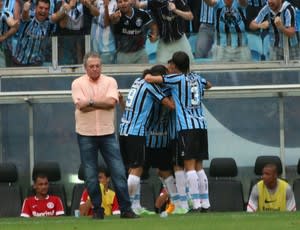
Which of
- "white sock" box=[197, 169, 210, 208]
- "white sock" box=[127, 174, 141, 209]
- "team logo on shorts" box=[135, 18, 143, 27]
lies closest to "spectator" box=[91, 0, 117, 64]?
"team logo on shorts" box=[135, 18, 143, 27]

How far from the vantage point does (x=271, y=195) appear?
17.3m

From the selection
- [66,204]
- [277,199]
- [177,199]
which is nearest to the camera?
[177,199]

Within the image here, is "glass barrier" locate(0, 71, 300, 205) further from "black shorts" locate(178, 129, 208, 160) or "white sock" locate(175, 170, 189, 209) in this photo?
"black shorts" locate(178, 129, 208, 160)

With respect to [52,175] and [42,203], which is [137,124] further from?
[52,175]

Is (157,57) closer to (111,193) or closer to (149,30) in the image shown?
(149,30)

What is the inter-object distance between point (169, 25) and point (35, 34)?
225 cm

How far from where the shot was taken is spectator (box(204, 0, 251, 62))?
1894cm

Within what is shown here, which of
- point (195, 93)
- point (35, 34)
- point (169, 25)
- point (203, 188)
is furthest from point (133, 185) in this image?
point (35, 34)

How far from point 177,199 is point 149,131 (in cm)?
99

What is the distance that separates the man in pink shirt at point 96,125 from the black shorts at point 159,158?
75.5 inches

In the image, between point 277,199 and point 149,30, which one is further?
point 149,30

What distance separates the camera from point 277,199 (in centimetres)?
1720

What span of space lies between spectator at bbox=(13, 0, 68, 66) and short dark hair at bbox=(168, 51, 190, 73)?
4127 mm

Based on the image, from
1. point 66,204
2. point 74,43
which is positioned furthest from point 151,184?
point 74,43
